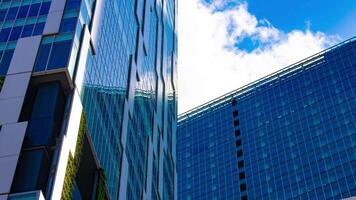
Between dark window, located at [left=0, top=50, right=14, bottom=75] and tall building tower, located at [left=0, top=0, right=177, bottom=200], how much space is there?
85 millimetres

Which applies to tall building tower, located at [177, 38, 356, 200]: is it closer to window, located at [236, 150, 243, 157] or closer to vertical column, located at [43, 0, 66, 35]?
window, located at [236, 150, 243, 157]

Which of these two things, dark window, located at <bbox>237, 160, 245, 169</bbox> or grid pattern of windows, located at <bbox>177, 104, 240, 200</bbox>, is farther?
dark window, located at <bbox>237, 160, 245, 169</bbox>

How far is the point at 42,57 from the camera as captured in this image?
48.0 metres

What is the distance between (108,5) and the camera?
61125 mm

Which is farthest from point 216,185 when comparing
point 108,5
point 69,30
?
point 69,30

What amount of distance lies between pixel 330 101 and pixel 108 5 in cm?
10227

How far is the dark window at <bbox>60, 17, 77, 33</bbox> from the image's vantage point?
164 ft

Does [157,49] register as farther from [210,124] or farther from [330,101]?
[210,124]

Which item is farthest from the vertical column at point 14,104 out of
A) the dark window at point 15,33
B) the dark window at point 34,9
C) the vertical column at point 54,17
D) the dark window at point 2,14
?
the dark window at point 2,14

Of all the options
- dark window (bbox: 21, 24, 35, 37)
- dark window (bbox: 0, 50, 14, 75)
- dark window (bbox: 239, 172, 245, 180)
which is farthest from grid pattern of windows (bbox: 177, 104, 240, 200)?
dark window (bbox: 0, 50, 14, 75)

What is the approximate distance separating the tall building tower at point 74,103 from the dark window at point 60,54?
0.26ft

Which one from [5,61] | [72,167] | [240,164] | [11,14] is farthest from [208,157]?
[72,167]

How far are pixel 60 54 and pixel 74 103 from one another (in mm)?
4421

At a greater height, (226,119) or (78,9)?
(226,119)
